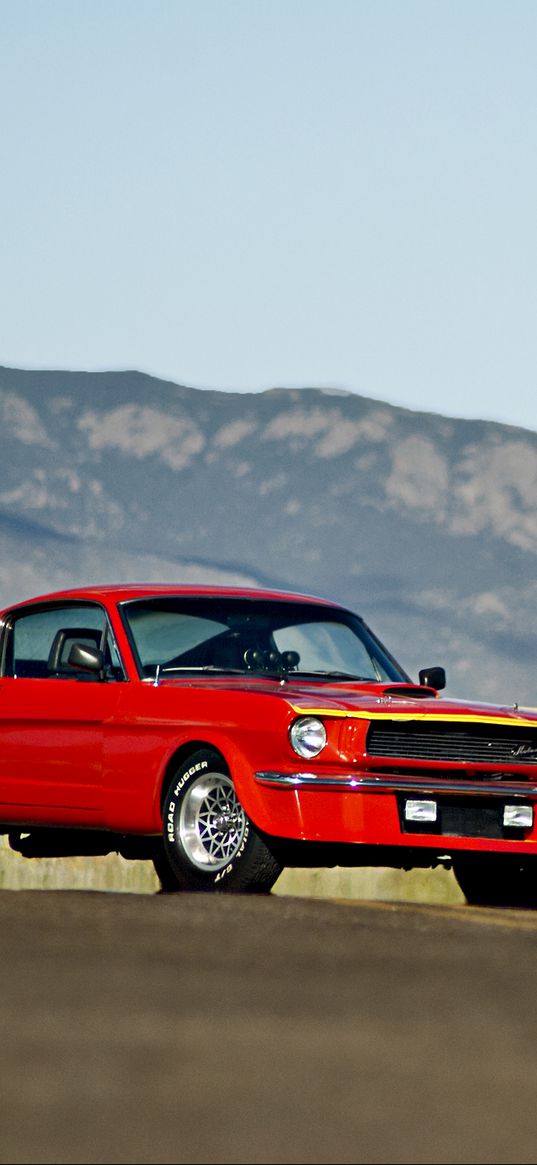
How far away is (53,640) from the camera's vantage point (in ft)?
39.8

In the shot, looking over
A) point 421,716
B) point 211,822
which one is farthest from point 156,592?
point 421,716

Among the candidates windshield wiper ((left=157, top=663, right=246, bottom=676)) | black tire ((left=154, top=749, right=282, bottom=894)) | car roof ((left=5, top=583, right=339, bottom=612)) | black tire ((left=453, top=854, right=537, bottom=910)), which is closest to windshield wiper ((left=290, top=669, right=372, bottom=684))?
windshield wiper ((left=157, top=663, right=246, bottom=676))

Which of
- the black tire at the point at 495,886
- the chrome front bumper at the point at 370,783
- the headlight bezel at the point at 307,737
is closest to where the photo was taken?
the chrome front bumper at the point at 370,783

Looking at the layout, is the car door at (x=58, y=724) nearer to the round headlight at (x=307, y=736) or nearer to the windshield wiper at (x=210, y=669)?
the windshield wiper at (x=210, y=669)

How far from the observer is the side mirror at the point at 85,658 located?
11.1 m

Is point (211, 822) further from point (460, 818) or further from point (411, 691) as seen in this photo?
point (411, 691)

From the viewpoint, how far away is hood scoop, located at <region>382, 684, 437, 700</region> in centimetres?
1120

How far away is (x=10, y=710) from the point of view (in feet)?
38.8

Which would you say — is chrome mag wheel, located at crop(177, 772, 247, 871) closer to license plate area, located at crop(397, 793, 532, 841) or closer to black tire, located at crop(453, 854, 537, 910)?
license plate area, located at crop(397, 793, 532, 841)

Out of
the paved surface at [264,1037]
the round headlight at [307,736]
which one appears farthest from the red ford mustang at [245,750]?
the paved surface at [264,1037]

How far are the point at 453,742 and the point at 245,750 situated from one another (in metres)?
1.01

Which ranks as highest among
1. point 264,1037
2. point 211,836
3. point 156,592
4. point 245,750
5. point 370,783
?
point 156,592

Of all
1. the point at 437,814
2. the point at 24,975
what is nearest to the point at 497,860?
the point at 437,814

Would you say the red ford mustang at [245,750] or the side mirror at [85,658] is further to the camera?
the side mirror at [85,658]
